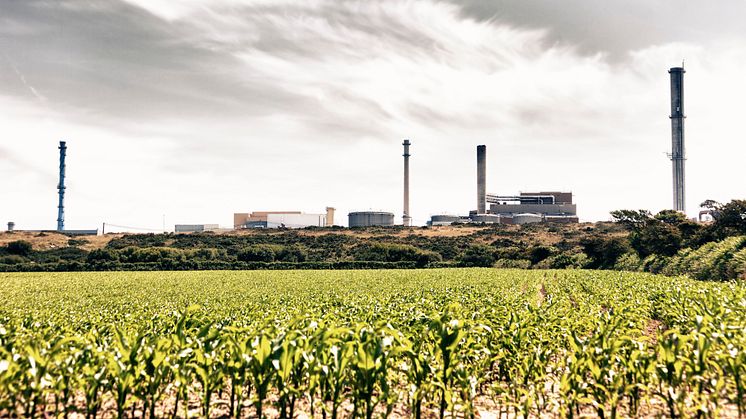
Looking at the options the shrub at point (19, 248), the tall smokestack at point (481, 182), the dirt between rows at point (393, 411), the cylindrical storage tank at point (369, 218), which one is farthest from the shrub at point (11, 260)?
the tall smokestack at point (481, 182)

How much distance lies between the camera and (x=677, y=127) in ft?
338

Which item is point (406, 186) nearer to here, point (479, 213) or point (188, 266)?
point (479, 213)

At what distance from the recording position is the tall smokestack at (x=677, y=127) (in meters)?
103

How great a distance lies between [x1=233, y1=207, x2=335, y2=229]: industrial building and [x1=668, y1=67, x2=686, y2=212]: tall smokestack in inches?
4114

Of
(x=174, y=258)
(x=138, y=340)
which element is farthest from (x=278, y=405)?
(x=174, y=258)

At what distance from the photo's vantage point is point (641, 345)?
7.35 meters

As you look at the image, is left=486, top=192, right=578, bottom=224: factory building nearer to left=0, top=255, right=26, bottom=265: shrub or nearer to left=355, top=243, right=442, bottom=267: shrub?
left=355, top=243, right=442, bottom=267: shrub

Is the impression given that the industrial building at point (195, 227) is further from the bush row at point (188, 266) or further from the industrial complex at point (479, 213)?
the bush row at point (188, 266)

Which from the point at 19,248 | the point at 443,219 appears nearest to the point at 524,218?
the point at 443,219

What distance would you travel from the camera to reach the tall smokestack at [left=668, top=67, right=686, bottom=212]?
103 m

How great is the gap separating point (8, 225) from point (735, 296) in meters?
175

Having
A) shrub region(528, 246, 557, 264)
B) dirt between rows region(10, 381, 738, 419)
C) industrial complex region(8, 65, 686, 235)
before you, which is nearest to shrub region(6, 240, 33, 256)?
industrial complex region(8, 65, 686, 235)

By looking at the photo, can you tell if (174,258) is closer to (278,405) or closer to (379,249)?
(379,249)

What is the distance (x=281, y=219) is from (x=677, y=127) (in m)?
118
